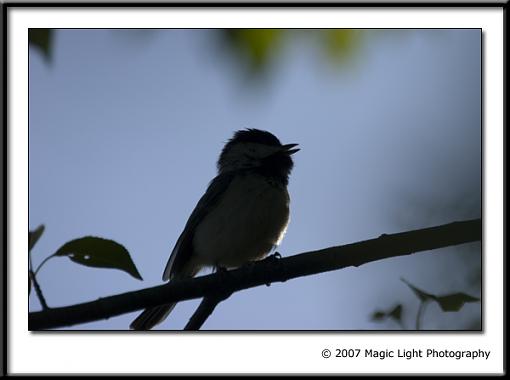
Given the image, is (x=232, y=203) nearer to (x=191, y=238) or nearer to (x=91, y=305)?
(x=191, y=238)

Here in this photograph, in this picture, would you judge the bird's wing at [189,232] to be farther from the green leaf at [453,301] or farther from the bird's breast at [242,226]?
the green leaf at [453,301]

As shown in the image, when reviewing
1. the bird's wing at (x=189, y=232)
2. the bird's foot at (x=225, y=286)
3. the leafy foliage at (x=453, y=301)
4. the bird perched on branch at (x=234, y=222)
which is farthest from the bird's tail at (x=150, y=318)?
the leafy foliage at (x=453, y=301)

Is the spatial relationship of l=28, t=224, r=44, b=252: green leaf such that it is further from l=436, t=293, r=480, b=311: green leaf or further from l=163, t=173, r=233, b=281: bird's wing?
l=163, t=173, r=233, b=281: bird's wing

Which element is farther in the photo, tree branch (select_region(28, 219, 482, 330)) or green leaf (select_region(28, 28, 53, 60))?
tree branch (select_region(28, 219, 482, 330))

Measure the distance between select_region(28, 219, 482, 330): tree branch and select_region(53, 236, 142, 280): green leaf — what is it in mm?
350

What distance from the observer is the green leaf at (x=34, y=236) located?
87.0 inches

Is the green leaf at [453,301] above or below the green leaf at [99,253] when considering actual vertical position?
below

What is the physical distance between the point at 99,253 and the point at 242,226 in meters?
1.88

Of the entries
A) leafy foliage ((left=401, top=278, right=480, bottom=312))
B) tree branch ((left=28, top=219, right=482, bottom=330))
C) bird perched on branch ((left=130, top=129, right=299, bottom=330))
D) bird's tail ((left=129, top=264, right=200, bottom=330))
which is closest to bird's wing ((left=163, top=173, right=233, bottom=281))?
bird perched on branch ((left=130, top=129, right=299, bottom=330))

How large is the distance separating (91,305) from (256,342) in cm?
81

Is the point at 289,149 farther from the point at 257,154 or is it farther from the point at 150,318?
the point at 150,318

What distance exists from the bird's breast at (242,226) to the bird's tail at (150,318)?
0.77 meters

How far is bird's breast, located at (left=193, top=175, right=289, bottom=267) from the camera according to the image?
12.8 feet

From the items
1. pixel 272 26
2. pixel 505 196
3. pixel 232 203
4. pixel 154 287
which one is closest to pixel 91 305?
pixel 154 287
